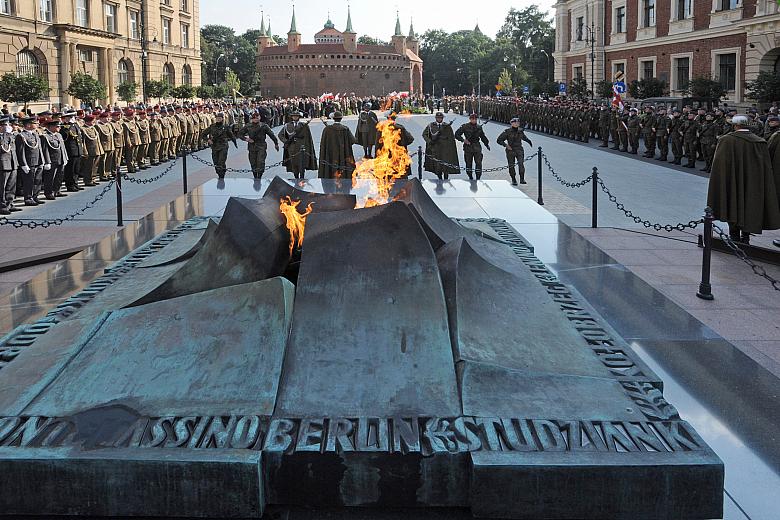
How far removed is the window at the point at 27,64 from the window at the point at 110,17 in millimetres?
8373

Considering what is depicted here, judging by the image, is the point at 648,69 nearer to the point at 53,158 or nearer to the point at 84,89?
the point at 84,89

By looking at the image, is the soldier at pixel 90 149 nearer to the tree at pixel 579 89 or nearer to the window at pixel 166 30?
the tree at pixel 579 89

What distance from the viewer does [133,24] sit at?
154 ft

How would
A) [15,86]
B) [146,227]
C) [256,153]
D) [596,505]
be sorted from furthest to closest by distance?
1. [15,86]
2. [256,153]
3. [146,227]
4. [596,505]

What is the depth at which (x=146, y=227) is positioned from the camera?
7.94 m

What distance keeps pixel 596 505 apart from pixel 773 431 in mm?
1290

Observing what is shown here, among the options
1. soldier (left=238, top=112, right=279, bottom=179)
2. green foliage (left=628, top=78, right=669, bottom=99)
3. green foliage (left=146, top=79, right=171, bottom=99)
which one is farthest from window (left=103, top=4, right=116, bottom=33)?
soldier (left=238, top=112, right=279, bottom=179)

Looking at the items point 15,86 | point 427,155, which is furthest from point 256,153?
point 15,86

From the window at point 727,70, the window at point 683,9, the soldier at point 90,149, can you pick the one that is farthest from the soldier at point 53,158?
the window at point 683,9

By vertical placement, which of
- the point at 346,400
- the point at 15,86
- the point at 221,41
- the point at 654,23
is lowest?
the point at 346,400

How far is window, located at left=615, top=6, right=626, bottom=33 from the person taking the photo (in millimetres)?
43469

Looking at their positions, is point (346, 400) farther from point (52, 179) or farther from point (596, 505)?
point (52, 179)

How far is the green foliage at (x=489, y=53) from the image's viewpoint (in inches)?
2840

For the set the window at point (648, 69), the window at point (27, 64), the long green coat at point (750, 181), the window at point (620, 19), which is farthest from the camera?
the window at point (620, 19)
